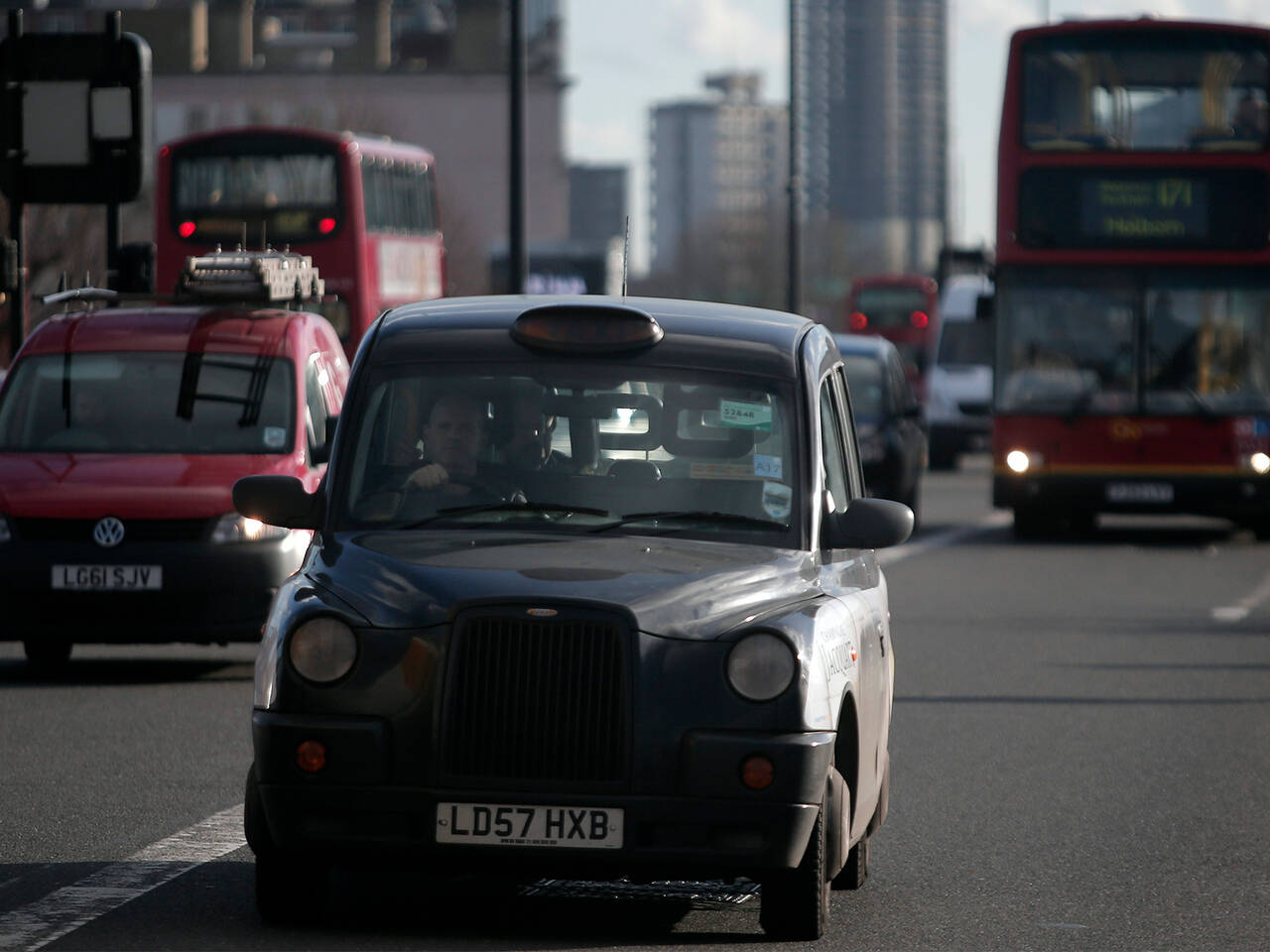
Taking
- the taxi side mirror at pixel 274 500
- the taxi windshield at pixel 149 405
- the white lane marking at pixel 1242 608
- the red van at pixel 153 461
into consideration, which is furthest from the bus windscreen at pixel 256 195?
the taxi side mirror at pixel 274 500

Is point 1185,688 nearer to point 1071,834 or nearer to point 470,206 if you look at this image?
point 1071,834

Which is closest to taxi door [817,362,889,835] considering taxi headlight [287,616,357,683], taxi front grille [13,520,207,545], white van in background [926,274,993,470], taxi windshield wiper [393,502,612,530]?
Result: taxi windshield wiper [393,502,612,530]

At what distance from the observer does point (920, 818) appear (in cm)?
899

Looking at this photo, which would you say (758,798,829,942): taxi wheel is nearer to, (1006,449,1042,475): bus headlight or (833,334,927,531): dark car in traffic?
(833,334,927,531): dark car in traffic

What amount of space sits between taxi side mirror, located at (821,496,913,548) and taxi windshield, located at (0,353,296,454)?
6471 millimetres

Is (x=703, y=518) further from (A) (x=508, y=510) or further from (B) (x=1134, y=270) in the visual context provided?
(B) (x=1134, y=270)

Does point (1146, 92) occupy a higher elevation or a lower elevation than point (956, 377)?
higher

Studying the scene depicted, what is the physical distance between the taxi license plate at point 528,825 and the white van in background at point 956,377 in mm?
36926

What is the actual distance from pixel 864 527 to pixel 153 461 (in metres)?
6.59

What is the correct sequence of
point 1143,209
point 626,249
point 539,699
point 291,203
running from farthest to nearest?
point 291,203, point 1143,209, point 626,249, point 539,699

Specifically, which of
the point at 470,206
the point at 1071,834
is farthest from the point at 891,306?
the point at 1071,834

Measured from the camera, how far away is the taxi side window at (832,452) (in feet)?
23.8

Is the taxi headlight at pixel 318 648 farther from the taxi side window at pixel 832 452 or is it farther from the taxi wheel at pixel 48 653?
the taxi wheel at pixel 48 653

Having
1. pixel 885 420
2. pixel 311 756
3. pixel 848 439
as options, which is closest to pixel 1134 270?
pixel 885 420
